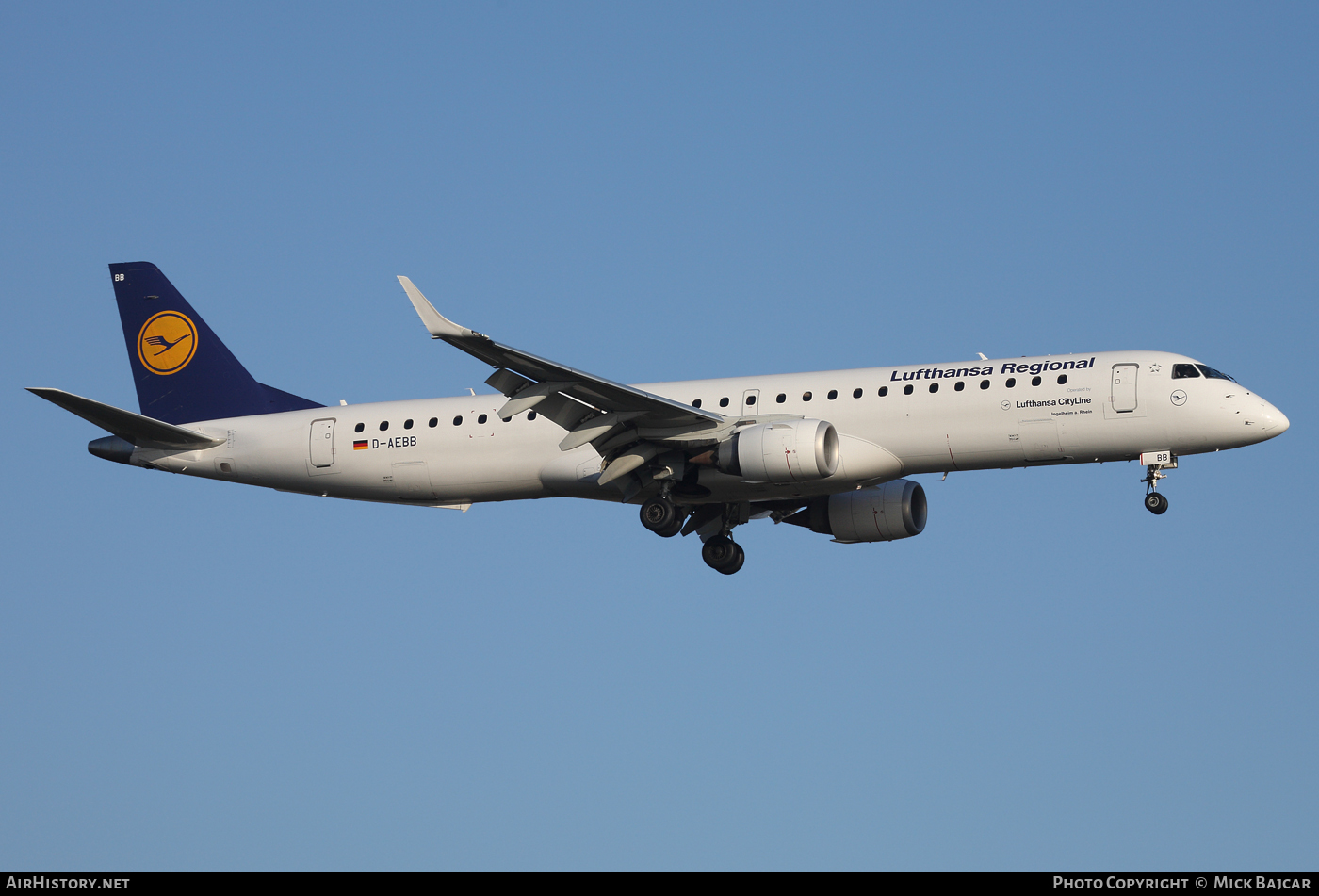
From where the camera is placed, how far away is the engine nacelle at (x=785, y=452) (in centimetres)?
3472

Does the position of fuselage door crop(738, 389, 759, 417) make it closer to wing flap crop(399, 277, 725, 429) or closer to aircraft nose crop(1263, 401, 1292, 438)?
wing flap crop(399, 277, 725, 429)

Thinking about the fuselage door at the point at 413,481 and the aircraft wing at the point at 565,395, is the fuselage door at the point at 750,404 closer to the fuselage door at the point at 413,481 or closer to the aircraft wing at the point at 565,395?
the aircraft wing at the point at 565,395

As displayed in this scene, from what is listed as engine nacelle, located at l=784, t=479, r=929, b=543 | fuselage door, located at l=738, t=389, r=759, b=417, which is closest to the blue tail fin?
fuselage door, located at l=738, t=389, r=759, b=417

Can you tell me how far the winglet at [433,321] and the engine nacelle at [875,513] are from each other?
43.4 feet

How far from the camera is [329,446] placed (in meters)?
40.4

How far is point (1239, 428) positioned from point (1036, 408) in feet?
14.4

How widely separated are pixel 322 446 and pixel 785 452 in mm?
12800

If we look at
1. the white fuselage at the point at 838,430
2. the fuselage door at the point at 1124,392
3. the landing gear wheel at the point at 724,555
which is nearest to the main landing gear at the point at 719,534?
the landing gear wheel at the point at 724,555

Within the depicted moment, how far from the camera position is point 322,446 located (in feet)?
133

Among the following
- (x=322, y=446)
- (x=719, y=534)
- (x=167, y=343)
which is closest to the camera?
(x=322, y=446)

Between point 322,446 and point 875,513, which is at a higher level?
point 322,446

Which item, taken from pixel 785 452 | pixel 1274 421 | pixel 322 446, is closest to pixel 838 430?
pixel 785 452

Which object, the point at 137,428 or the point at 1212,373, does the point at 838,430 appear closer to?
the point at 1212,373
